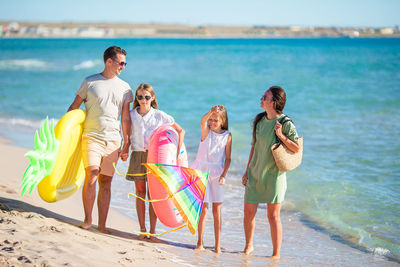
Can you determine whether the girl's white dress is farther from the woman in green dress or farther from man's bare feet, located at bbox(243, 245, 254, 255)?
man's bare feet, located at bbox(243, 245, 254, 255)

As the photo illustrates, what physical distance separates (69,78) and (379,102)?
16.3 m

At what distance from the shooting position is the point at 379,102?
16.9 meters

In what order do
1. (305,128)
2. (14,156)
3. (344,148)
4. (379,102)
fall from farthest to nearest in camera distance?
(379,102) → (305,128) → (344,148) → (14,156)

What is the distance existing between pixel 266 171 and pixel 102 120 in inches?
65.8

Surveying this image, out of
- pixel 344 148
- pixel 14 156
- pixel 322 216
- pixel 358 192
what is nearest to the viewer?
pixel 322 216

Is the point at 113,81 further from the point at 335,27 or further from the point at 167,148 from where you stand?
the point at 335,27

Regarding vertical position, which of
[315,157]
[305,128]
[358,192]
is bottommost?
[358,192]

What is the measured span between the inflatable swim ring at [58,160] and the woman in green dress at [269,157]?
5.68ft

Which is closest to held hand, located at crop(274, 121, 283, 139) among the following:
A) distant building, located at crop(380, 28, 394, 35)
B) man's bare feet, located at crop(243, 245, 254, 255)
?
man's bare feet, located at crop(243, 245, 254, 255)

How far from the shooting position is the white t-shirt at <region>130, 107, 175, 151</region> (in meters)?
4.73

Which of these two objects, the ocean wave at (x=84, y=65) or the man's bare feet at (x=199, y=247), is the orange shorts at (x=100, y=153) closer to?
the man's bare feet at (x=199, y=247)

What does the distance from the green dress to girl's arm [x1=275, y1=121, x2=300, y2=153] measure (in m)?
0.05

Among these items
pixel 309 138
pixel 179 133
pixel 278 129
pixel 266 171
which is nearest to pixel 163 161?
pixel 179 133

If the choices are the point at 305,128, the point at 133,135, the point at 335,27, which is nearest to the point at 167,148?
the point at 133,135
